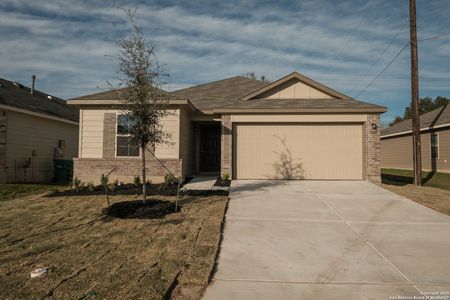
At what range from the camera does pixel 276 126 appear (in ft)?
43.8

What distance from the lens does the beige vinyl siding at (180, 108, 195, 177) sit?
41.8 feet

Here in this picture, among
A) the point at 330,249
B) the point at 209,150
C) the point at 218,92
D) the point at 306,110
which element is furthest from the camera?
the point at 218,92

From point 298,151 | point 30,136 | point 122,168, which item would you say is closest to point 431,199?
point 298,151

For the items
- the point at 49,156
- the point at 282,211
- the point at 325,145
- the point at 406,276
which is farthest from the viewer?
the point at 49,156

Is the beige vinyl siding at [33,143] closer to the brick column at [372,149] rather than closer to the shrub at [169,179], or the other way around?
the shrub at [169,179]

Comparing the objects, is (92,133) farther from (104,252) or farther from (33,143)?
(104,252)

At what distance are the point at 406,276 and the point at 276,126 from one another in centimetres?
936

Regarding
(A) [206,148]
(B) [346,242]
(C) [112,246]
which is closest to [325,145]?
A: (A) [206,148]

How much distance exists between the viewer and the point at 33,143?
15.9 metres

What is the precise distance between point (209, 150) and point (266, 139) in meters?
3.63

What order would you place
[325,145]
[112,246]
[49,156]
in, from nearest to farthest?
1. [112,246]
2. [325,145]
3. [49,156]

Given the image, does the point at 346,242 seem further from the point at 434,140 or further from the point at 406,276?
the point at 434,140

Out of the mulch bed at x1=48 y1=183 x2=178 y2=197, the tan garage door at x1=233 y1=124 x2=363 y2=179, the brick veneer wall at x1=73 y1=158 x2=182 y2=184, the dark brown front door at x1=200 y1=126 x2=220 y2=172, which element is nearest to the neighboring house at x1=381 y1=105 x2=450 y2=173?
the tan garage door at x1=233 y1=124 x2=363 y2=179

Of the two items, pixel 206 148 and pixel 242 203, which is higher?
pixel 206 148
